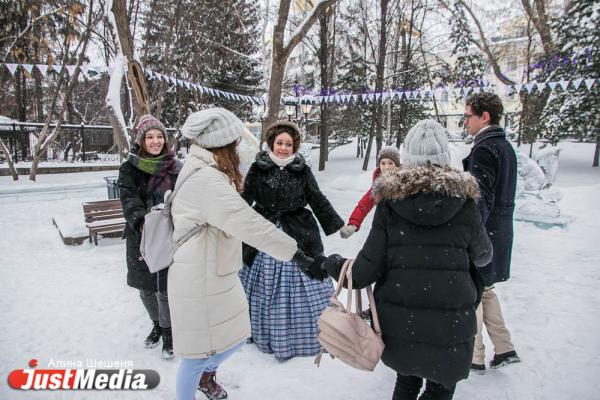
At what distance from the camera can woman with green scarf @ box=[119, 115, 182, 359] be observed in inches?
117

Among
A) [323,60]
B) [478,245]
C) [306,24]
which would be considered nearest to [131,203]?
[478,245]

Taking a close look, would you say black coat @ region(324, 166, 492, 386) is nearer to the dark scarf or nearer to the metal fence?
the dark scarf

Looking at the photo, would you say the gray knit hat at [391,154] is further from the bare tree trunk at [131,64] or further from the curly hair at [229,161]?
the bare tree trunk at [131,64]

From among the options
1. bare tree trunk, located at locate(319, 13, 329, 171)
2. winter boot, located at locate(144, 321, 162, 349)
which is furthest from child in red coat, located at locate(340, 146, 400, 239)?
bare tree trunk, located at locate(319, 13, 329, 171)

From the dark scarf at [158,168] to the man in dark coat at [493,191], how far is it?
2.24m

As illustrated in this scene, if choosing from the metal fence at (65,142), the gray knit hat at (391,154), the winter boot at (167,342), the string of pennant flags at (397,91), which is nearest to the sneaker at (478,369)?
the gray knit hat at (391,154)

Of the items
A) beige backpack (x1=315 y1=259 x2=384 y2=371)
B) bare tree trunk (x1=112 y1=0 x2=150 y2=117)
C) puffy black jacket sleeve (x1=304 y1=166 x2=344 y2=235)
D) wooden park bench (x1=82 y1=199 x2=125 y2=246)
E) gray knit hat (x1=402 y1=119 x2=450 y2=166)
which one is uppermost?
bare tree trunk (x1=112 y1=0 x2=150 y2=117)

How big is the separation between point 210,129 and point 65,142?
1891 cm

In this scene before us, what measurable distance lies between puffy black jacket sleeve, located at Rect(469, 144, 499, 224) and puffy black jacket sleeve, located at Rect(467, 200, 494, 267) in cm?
71

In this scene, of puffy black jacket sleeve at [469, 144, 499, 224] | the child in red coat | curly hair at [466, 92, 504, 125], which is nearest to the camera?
puffy black jacket sleeve at [469, 144, 499, 224]

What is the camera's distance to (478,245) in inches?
69.6

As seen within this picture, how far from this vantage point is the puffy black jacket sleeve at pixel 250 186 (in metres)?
3.12

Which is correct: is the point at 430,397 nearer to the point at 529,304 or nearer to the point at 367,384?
the point at 367,384

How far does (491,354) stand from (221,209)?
8.35 feet
